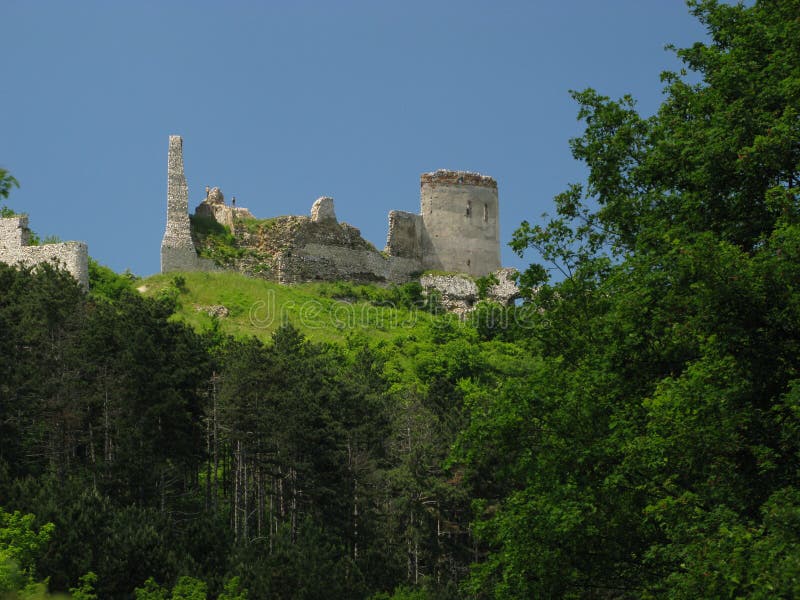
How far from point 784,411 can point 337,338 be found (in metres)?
41.2

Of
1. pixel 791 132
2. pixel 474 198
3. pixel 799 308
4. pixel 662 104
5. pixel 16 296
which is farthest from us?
pixel 474 198

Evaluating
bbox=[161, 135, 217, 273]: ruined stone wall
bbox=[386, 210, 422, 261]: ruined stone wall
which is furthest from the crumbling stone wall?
Answer: bbox=[386, 210, 422, 261]: ruined stone wall

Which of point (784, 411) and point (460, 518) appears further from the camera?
point (460, 518)

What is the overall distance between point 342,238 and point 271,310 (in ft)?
38.1

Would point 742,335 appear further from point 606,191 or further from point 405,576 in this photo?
point 405,576

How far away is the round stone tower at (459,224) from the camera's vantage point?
243 feet

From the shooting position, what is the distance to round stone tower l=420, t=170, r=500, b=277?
74000 millimetres

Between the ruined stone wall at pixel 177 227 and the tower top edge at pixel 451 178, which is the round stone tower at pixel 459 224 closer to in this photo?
the tower top edge at pixel 451 178

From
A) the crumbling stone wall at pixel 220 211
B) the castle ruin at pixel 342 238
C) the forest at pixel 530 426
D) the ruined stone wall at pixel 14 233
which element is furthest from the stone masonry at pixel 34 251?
the crumbling stone wall at pixel 220 211

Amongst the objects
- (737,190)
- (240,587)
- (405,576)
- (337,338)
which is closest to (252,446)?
(405,576)

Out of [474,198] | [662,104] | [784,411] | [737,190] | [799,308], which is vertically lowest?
[784,411]

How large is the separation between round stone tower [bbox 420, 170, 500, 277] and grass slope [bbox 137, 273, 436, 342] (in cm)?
822

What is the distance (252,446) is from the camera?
135ft

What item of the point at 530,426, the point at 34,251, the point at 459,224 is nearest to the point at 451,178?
the point at 459,224
